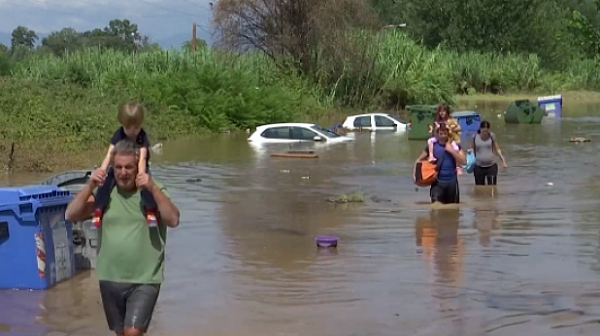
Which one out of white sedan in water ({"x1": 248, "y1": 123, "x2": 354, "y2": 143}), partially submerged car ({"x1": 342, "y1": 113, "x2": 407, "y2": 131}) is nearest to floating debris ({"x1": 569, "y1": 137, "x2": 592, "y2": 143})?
white sedan in water ({"x1": 248, "y1": 123, "x2": 354, "y2": 143})

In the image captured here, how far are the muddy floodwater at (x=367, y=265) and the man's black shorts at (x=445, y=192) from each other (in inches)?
6.7

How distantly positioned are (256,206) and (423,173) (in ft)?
11.6

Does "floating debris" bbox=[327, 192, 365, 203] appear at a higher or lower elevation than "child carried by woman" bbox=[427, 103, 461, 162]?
lower

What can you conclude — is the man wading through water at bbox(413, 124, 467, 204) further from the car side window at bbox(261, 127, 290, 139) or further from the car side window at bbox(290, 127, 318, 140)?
the car side window at bbox(261, 127, 290, 139)

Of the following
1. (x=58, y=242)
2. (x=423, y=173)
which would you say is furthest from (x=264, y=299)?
(x=423, y=173)

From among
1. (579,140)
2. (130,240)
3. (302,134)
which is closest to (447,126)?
(130,240)

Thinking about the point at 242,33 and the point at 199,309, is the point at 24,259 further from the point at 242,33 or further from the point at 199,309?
the point at 242,33

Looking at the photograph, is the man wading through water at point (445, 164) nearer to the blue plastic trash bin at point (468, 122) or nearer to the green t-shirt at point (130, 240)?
the green t-shirt at point (130, 240)

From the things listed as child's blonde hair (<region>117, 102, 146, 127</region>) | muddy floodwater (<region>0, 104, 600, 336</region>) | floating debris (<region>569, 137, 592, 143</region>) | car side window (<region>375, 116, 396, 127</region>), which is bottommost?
muddy floodwater (<region>0, 104, 600, 336</region>)

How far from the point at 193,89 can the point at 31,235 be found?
30.7m

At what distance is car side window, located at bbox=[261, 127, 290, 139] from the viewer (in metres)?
31.8

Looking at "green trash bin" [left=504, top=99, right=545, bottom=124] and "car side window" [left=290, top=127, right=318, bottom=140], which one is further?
"green trash bin" [left=504, top=99, right=545, bottom=124]

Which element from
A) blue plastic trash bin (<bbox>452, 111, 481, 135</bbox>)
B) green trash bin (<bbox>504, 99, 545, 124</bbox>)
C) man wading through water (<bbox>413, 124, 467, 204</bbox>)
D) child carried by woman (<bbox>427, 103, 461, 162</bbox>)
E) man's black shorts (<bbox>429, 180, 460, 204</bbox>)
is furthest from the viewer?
green trash bin (<bbox>504, 99, 545, 124</bbox>)

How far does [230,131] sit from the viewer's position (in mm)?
38656
